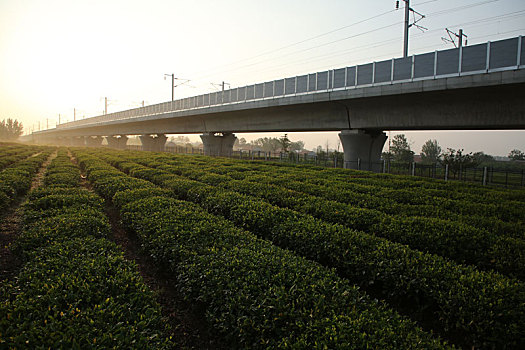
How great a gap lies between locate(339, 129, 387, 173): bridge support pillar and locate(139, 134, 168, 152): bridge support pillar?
125ft

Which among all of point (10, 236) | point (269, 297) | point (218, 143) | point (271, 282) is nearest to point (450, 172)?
point (218, 143)

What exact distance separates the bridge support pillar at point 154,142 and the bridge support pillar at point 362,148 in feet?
125

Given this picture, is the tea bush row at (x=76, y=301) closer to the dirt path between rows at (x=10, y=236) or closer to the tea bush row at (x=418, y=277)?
the dirt path between rows at (x=10, y=236)

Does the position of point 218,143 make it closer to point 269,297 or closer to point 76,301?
point 76,301

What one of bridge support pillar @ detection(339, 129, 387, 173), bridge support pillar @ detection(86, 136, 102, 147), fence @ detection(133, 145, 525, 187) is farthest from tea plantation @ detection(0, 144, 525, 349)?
bridge support pillar @ detection(86, 136, 102, 147)

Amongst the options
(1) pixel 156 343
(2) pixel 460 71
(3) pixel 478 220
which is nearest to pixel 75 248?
(1) pixel 156 343

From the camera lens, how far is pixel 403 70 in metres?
17.7

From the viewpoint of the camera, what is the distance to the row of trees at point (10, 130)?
381ft

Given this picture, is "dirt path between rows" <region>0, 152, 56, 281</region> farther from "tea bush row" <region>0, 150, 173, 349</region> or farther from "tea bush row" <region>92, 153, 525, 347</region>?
"tea bush row" <region>92, 153, 525, 347</region>

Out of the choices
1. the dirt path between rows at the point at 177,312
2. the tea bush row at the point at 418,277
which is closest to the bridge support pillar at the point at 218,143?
the tea bush row at the point at 418,277

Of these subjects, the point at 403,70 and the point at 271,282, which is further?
the point at 403,70

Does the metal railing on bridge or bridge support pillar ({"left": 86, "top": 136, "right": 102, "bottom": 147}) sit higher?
the metal railing on bridge

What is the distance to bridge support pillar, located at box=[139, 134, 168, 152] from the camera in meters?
52.7

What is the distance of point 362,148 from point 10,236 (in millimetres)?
22329
